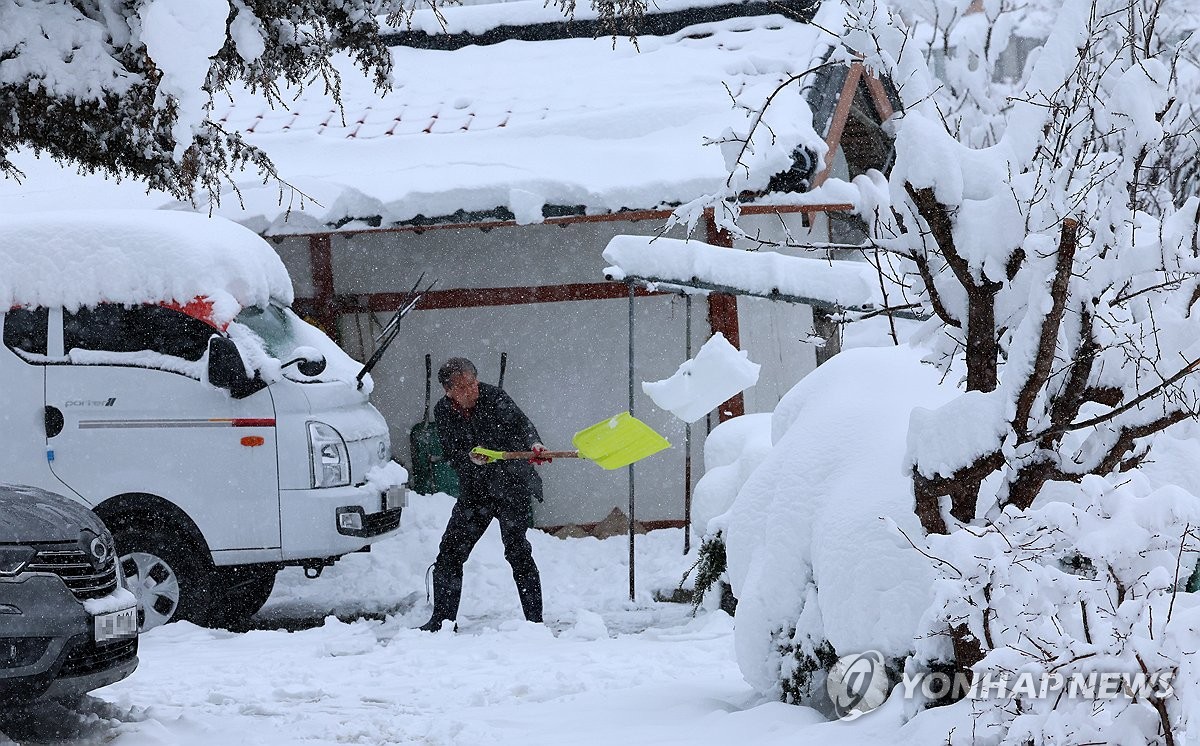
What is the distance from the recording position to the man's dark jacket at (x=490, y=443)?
7668 mm

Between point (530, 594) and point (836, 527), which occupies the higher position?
point (836, 527)

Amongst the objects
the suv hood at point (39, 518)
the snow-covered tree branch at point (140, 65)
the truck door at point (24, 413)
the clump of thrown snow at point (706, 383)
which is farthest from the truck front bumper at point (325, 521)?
the snow-covered tree branch at point (140, 65)

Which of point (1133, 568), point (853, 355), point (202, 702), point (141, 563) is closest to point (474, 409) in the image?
point (141, 563)

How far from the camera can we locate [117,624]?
4836mm

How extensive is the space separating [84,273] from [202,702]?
3348 mm

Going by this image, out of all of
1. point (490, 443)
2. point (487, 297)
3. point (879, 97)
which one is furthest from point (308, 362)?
point (879, 97)

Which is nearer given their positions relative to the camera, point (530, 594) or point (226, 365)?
point (226, 365)

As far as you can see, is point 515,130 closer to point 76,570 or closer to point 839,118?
point 839,118

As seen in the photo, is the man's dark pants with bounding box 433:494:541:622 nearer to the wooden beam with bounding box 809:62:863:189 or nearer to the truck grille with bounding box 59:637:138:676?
the truck grille with bounding box 59:637:138:676

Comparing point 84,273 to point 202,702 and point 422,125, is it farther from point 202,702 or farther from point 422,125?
point 422,125

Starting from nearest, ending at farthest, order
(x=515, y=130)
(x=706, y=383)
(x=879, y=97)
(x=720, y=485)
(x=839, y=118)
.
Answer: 1. (x=720, y=485)
2. (x=706, y=383)
3. (x=515, y=130)
4. (x=839, y=118)
5. (x=879, y=97)

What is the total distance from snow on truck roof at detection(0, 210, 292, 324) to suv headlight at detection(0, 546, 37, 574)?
3364mm

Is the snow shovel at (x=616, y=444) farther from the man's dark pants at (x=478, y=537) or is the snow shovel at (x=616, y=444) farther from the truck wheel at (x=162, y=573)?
the truck wheel at (x=162, y=573)

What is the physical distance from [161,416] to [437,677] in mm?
2769
